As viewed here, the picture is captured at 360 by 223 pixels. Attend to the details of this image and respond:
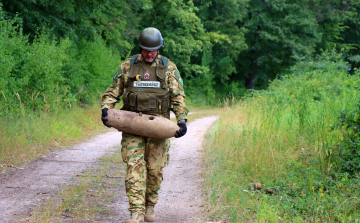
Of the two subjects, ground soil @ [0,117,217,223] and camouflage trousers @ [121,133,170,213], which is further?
ground soil @ [0,117,217,223]

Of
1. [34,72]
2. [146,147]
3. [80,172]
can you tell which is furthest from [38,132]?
[146,147]

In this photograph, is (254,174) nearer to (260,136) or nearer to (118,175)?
(260,136)

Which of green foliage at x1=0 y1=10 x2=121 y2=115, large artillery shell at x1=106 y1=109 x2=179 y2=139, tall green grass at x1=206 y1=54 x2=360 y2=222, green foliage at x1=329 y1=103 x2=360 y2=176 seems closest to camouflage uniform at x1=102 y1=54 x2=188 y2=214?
large artillery shell at x1=106 y1=109 x2=179 y2=139

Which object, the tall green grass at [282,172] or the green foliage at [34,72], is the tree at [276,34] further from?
the tall green grass at [282,172]

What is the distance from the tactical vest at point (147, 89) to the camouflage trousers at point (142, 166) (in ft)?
1.17

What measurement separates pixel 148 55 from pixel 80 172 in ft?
10.4

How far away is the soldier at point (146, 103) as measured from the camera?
4336mm

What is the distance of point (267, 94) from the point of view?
38.5 feet

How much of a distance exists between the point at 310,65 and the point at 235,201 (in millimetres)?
13240

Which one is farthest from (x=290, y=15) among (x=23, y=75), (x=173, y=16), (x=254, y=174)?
(x=254, y=174)

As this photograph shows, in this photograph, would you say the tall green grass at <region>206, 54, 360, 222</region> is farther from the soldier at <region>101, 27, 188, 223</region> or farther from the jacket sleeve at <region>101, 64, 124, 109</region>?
the jacket sleeve at <region>101, 64, 124, 109</region>

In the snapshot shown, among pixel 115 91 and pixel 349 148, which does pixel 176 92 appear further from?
pixel 349 148

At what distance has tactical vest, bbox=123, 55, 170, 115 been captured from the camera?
4.43 metres

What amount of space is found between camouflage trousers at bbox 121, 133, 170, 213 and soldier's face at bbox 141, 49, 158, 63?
0.87m
